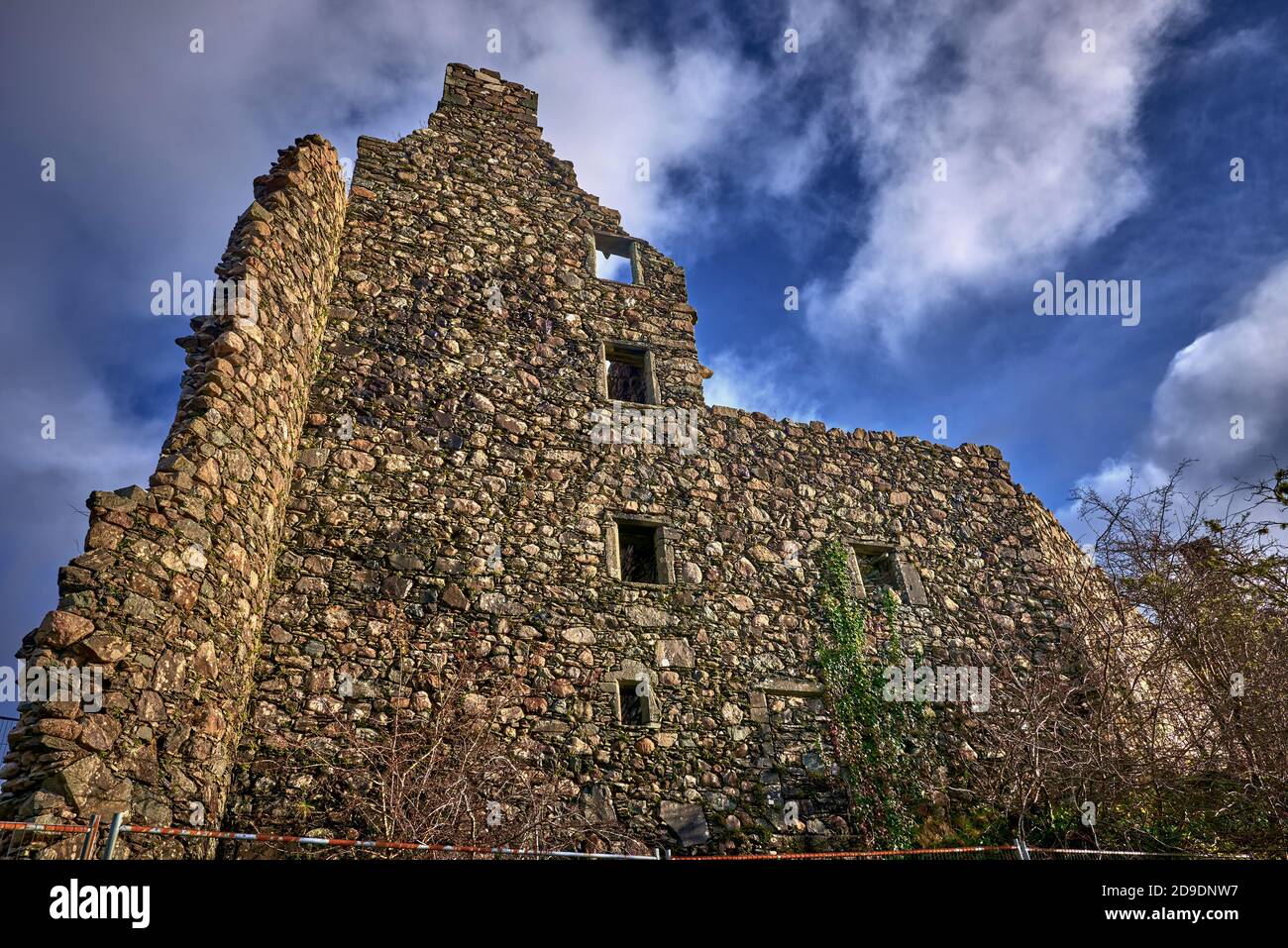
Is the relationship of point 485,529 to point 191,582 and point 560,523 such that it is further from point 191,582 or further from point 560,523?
point 191,582

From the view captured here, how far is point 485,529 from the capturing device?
299 inches

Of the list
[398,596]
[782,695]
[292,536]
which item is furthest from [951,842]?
[292,536]

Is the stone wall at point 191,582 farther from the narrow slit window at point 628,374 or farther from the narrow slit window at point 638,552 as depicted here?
the narrow slit window at point 628,374

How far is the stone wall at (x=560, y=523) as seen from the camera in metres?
6.67

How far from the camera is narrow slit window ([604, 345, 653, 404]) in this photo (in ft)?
31.4

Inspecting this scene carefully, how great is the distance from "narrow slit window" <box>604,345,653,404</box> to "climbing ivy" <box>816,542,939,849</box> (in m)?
3.14

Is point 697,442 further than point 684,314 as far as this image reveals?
No

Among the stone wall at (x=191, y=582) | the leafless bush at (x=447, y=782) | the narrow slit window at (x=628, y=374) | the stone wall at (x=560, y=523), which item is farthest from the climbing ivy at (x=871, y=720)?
the stone wall at (x=191, y=582)

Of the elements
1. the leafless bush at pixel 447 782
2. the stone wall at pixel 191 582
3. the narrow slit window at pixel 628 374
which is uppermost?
the narrow slit window at pixel 628 374

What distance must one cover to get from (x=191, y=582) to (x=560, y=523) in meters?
3.60

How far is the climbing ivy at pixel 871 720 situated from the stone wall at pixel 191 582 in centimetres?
569

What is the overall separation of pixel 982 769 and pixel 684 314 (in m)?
6.71
